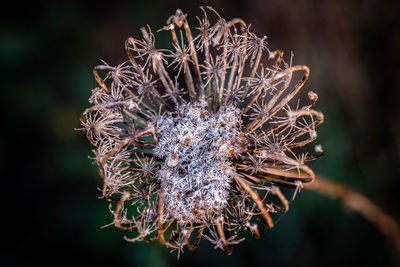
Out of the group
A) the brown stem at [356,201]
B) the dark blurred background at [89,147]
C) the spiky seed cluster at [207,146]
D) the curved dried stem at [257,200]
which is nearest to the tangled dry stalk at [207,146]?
the spiky seed cluster at [207,146]

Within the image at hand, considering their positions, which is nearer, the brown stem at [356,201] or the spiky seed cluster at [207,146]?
the spiky seed cluster at [207,146]

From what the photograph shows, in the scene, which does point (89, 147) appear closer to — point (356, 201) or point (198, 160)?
point (198, 160)

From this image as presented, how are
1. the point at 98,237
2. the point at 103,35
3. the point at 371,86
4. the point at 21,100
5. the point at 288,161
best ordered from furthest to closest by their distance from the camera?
1. the point at 103,35
2. the point at 21,100
3. the point at 371,86
4. the point at 98,237
5. the point at 288,161

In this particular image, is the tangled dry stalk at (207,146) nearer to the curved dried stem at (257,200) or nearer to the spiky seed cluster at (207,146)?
the spiky seed cluster at (207,146)

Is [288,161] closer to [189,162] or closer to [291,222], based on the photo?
[189,162]

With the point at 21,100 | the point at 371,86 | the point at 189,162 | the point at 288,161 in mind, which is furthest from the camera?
the point at 21,100

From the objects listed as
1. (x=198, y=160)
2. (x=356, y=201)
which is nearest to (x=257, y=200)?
(x=198, y=160)

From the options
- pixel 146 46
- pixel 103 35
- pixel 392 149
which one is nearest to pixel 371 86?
pixel 392 149

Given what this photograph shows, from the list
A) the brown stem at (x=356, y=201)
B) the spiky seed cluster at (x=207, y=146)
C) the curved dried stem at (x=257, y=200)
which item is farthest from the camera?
the brown stem at (x=356, y=201)
